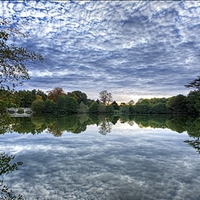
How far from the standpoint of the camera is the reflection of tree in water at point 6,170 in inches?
193

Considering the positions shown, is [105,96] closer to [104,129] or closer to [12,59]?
[104,129]

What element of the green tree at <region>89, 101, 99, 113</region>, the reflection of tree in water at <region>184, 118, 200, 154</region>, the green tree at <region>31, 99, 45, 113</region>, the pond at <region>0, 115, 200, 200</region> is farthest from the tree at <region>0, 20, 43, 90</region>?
the green tree at <region>89, 101, 99, 113</region>

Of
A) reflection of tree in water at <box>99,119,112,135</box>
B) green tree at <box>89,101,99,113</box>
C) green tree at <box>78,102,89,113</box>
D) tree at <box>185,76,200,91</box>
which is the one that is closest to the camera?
reflection of tree in water at <box>99,119,112,135</box>

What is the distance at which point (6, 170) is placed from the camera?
23.2ft

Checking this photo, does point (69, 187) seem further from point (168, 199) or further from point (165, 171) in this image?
point (165, 171)

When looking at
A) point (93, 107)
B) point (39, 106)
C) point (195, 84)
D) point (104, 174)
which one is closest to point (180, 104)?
point (195, 84)

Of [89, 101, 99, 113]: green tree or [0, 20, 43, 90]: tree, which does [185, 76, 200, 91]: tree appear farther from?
[0, 20, 43, 90]: tree

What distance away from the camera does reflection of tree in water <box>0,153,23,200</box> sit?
193 inches

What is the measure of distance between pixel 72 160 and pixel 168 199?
5.03 meters

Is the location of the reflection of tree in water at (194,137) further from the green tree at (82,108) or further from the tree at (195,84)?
the green tree at (82,108)

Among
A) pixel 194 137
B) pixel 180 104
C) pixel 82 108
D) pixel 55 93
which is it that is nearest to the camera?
pixel 194 137

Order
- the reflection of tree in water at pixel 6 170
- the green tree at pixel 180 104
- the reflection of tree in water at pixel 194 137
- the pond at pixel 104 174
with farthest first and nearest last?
the green tree at pixel 180 104, the reflection of tree in water at pixel 194 137, the pond at pixel 104 174, the reflection of tree in water at pixel 6 170

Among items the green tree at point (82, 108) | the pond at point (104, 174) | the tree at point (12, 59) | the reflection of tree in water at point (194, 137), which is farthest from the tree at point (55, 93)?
the tree at point (12, 59)

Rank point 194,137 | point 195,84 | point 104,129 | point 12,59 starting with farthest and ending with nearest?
point 195,84 < point 104,129 < point 194,137 < point 12,59
